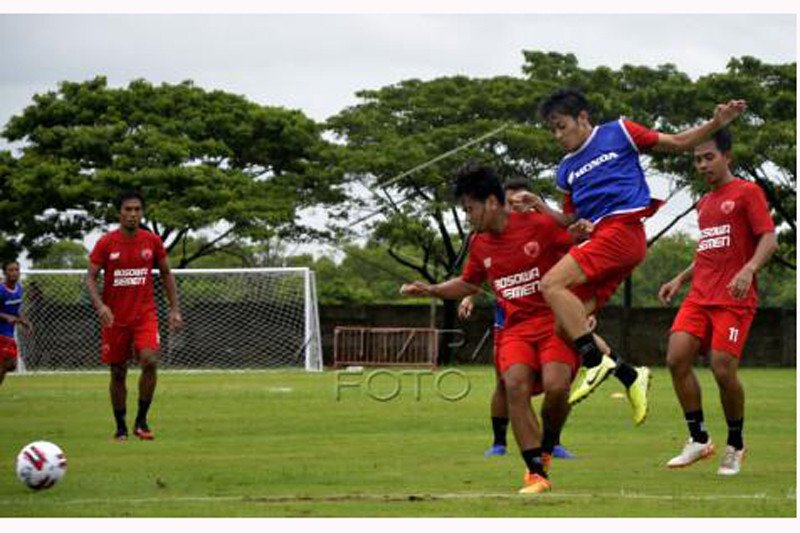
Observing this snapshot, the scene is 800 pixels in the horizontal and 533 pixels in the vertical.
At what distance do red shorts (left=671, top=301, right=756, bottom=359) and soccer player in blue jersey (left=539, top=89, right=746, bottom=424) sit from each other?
107 cm

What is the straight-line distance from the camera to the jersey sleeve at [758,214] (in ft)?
41.3

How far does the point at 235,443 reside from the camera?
54.1 feet

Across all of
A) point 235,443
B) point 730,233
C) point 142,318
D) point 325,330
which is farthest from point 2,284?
point 325,330

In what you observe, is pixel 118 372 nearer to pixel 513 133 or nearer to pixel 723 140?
pixel 723 140

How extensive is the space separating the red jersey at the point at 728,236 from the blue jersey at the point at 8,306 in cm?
1319

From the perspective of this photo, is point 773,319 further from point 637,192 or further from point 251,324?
point 637,192

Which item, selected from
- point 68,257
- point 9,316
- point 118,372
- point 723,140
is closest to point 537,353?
point 723,140

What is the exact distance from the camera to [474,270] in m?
12.5

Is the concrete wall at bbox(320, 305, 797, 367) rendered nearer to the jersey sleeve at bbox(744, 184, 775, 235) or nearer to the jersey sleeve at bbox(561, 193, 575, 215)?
the jersey sleeve at bbox(744, 184, 775, 235)

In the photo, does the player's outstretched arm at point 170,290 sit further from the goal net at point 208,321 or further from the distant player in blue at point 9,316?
the goal net at point 208,321

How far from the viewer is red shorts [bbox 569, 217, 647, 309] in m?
11.5

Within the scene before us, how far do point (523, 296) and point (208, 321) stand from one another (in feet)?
113

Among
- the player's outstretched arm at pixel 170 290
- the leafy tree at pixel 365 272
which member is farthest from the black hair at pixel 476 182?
the leafy tree at pixel 365 272

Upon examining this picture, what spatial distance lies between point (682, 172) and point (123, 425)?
38945mm
